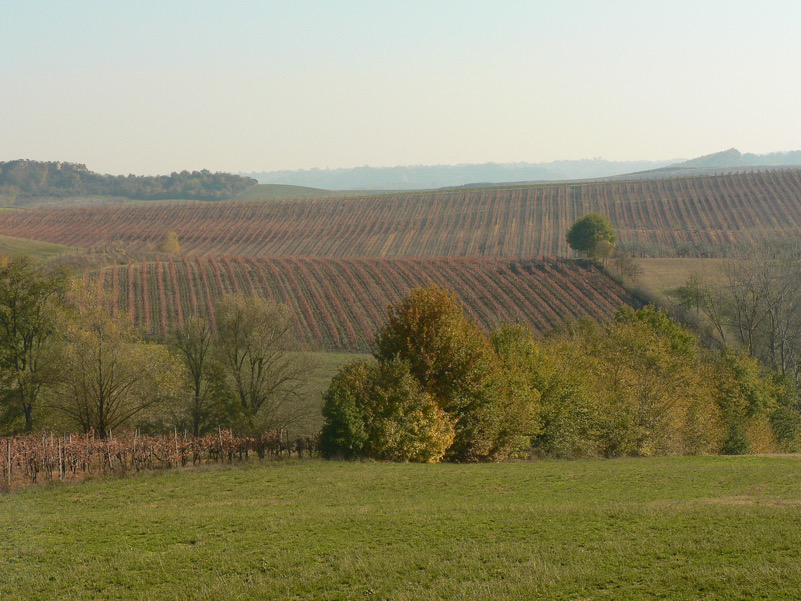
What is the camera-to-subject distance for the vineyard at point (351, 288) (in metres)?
68.4

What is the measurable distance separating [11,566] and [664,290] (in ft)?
244

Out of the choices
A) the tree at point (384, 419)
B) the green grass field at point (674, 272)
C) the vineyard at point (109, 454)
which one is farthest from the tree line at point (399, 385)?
the green grass field at point (674, 272)

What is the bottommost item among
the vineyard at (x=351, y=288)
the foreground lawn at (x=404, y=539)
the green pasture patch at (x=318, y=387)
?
the green pasture patch at (x=318, y=387)

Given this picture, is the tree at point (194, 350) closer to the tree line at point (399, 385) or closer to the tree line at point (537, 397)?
the tree line at point (399, 385)

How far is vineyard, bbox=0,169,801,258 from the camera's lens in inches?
4476

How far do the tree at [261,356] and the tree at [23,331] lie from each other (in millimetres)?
10816

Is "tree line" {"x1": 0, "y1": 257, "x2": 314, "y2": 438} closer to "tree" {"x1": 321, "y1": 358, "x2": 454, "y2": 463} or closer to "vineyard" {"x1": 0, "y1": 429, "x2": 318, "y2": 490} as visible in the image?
"vineyard" {"x1": 0, "y1": 429, "x2": 318, "y2": 490}

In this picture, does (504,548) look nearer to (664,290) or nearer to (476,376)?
(476,376)

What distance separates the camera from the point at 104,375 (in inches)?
1540

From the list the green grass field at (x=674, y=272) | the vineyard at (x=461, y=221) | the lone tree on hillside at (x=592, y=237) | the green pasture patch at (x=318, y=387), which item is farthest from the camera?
the vineyard at (x=461, y=221)

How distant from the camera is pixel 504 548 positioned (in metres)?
16.5

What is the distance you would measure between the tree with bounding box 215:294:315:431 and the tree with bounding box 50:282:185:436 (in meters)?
4.79

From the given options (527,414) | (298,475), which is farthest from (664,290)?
(298,475)

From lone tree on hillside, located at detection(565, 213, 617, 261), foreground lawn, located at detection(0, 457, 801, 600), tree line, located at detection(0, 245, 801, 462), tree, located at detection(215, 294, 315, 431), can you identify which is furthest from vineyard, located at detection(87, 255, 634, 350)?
foreground lawn, located at detection(0, 457, 801, 600)
